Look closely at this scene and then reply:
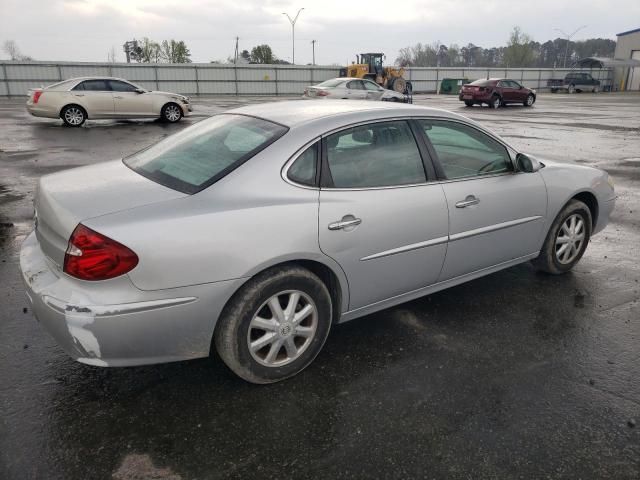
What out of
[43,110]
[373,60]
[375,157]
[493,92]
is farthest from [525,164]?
[373,60]

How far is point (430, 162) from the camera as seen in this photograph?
343 cm

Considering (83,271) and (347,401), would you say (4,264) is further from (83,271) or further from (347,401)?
(347,401)

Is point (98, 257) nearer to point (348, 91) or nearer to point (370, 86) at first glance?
point (348, 91)

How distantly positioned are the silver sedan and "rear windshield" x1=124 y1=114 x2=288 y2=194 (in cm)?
1

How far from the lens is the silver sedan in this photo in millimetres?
2416

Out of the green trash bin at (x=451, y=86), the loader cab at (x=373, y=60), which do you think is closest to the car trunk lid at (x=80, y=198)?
the loader cab at (x=373, y=60)

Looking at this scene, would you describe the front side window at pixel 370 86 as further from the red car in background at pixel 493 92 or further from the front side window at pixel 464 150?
the front side window at pixel 464 150

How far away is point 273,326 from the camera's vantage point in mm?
2801

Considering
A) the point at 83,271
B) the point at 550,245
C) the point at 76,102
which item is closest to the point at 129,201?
the point at 83,271

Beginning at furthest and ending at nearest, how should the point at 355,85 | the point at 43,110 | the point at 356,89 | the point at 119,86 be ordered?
the point at 355,85 → the point at 356,89 → the point at 119,86 → the point at 43,110

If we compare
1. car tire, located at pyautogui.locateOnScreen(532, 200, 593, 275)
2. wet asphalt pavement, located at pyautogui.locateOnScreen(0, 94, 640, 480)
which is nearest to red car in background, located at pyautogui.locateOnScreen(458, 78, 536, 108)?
car tire, located at pyautogui.locateOnScreen(532, 200, 593, 275)

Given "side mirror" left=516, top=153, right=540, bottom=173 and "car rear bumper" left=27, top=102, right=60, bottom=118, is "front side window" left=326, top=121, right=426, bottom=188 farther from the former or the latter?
"car rear bumper" left=27, top=102, right=60, bottom=118

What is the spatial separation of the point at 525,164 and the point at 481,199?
1.79 feet

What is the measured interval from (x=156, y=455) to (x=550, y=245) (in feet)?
11.5
